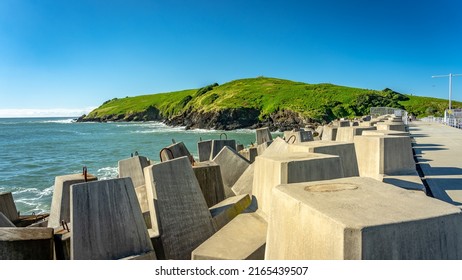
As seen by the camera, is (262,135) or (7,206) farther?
(262,135)

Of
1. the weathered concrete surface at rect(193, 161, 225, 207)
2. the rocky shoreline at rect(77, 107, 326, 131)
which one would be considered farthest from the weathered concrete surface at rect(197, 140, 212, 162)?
the rocky shoreline at rect(77, 107, 326, 131)

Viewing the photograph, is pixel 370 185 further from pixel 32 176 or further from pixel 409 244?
pixel 32 176

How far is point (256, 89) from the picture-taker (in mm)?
95000

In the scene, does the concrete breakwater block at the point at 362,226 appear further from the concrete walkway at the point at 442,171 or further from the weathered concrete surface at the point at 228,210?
the concrete walkway at the point at 442,171

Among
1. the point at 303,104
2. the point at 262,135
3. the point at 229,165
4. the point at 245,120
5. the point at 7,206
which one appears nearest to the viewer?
the point at 7,206

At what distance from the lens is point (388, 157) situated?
648cm

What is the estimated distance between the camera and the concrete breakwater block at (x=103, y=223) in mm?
3514

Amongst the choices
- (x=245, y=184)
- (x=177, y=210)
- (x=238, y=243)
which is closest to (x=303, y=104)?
(x=245, y=184)

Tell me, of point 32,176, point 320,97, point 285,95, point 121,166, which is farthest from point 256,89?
point 121,166

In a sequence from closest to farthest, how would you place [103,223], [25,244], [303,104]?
[103,223]
[25,244]
[303,104]

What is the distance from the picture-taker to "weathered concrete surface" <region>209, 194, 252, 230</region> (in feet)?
15.7

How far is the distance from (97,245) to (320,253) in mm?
2354

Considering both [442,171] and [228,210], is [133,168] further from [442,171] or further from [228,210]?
[442,171]

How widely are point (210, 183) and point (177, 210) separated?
1.57m
